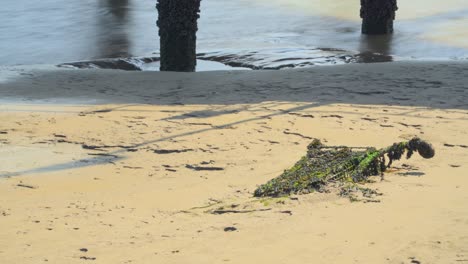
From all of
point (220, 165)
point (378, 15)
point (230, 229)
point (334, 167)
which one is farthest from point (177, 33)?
point (230, 229)

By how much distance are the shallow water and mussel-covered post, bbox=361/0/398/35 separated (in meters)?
0.19

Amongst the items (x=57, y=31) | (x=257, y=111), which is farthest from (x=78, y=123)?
(x=57, y=31)

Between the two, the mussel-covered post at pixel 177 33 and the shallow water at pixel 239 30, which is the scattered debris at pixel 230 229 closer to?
the mussel-covered post at pixel 177 33

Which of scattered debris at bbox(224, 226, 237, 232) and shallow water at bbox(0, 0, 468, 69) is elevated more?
shallow water at bbox(0, 0, 468, 69)

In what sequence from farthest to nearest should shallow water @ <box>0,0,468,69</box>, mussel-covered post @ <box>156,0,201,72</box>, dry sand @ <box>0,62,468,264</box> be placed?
shallow water @ <box>0,0,468,69</box> → mussel-covered post @ <box>156,0,201,72</box> → dry sand @ <box>0,62,468,264</box>

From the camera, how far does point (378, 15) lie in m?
13.8

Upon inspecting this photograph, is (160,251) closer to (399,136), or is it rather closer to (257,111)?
(399,136)

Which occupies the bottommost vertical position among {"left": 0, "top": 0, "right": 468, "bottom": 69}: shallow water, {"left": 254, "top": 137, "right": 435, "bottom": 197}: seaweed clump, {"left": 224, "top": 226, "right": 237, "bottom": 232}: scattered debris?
{"left": 224, "top": 226, "right": 237, "bottom": 232}: scattered debris

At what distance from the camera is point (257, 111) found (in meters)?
7.95

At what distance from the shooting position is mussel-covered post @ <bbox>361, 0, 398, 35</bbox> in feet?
45.2

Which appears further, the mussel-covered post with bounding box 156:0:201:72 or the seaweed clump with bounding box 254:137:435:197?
the mussel-covered post with bounding box 156:0:201:72

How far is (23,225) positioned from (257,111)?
11.1 ft


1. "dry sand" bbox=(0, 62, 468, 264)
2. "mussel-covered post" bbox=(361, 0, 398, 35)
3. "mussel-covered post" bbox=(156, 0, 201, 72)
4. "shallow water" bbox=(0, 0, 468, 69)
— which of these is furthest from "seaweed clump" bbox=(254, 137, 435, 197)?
"mussel-covered post" bbox=(361, 0, 398, 35)

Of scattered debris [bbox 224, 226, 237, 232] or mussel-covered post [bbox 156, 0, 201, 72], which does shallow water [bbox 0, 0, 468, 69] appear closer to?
mussel-covered post [bbox 156, 0, 201, 72]
